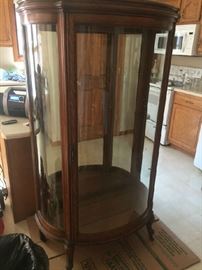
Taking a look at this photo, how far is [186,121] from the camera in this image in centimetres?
307

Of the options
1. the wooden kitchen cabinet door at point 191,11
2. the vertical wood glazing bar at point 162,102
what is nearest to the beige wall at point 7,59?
the wooden kitchen cabinet door at point 191,11

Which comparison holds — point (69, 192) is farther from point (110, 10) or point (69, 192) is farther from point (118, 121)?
point (110, 10)

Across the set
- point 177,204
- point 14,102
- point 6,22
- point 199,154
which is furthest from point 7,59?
point 177,204

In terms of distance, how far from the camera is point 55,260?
1.58 m

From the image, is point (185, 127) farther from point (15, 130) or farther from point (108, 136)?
point (15, 130)

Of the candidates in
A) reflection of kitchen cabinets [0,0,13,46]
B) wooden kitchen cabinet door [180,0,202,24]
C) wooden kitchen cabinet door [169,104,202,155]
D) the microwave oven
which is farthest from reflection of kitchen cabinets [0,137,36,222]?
wooden kitchen cabinet door [180,0,202,24]

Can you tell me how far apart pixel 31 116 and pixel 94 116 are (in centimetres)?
45

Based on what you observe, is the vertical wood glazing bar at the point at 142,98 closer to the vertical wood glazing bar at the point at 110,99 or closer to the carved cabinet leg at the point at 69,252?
the vertical wood glazing bar at the point at 110,99

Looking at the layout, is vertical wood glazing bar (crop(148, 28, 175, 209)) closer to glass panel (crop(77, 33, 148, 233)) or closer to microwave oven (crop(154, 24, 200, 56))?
glass panel (crop(77, 33, 148, 233))

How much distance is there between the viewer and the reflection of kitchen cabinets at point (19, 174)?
1.66 m

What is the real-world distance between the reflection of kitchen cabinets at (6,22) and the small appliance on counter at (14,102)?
233 centimetres

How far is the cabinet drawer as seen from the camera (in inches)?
113

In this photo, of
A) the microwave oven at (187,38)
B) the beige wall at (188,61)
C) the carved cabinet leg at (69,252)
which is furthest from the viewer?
the beige wall at (188,61)

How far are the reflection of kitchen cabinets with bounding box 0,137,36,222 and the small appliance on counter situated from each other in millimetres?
234
